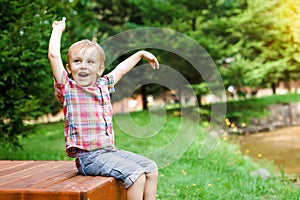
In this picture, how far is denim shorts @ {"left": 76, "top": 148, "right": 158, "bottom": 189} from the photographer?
2057 mm

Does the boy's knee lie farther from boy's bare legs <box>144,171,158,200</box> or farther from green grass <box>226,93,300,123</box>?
green grass <box>226,93,300,123</box>

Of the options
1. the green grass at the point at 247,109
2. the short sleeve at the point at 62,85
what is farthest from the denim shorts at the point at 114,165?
the green grass at the point at 247,109

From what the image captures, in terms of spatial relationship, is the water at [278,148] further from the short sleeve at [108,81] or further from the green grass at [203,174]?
the short sleeve at [108,81]

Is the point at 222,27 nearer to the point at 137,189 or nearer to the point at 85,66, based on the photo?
the point at 85,66

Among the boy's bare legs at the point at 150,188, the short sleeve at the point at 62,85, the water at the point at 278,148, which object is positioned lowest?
the water at the point at 278,148

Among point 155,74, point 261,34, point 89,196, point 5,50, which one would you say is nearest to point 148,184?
point 89,196

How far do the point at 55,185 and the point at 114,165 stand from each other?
0.31m

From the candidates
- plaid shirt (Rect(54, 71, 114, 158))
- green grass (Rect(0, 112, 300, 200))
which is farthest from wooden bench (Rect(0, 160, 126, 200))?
green grass (Rect(0, 112, 300, 200))

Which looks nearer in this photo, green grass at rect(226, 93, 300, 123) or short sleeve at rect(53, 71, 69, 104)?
short sleeve at rect(53, 71, 69, 104)

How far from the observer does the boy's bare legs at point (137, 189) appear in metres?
2.04

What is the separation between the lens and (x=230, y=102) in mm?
11727

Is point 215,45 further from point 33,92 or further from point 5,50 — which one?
point 5,50

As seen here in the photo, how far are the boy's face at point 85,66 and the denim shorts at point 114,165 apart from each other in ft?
1.20

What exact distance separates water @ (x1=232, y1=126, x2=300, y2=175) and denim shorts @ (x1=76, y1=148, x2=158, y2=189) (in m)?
3.17
